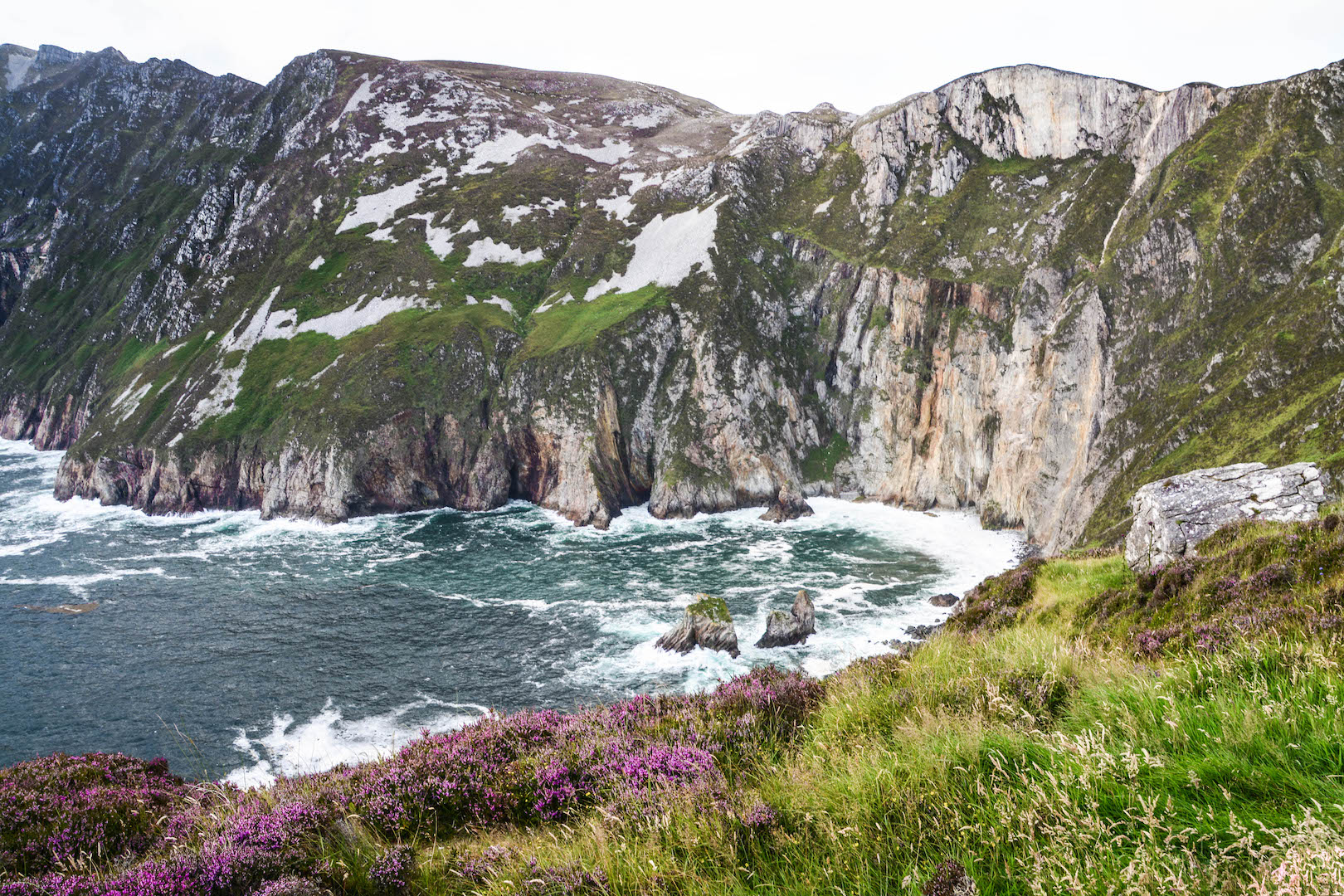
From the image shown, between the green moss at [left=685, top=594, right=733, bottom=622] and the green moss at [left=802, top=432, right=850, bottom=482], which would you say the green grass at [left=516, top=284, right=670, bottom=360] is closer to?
the green moss at [left=802, top=432, right=850, bottom=482]

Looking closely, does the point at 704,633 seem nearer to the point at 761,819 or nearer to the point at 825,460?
the point at 761,819

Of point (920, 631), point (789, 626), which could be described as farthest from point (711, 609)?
point (920, 631)

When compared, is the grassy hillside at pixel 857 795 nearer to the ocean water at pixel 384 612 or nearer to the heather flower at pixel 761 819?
the heather flower at pixel 761 819

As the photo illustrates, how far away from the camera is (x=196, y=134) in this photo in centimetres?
16200

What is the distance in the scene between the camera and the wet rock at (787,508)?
69438mm

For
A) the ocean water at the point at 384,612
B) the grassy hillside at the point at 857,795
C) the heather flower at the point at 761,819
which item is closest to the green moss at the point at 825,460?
the ocean water at the point at 384,612

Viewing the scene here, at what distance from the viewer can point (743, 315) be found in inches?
3371

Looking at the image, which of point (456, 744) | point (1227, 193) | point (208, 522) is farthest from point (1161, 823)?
point (208, 522)

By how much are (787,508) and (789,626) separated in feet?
90.2

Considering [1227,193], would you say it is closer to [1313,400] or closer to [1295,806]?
[1313,400]

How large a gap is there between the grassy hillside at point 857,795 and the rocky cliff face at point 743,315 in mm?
39547

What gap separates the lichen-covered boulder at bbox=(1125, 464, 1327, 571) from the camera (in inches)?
574

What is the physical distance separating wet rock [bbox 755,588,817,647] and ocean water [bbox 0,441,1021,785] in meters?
0.89

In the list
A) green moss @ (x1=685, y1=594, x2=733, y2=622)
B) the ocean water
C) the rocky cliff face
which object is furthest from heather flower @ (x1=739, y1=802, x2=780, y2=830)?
the rocky cliff face
